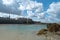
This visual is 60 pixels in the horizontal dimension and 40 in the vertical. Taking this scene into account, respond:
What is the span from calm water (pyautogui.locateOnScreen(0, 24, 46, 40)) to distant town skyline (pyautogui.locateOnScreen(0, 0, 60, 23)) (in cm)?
22

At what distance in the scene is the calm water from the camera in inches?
110

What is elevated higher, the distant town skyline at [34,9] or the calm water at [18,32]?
the distant town skyline at [34,9]

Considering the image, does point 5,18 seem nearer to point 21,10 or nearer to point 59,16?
point 21,10

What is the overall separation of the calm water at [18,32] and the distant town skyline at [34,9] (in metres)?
0.22

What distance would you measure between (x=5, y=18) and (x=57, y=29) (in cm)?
117

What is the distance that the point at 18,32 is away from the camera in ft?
9.36

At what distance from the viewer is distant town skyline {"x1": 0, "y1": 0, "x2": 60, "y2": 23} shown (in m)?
2.81

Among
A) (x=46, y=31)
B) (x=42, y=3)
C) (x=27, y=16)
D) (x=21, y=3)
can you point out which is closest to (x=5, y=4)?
(x=21, y=3)

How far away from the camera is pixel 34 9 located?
2.84 metres

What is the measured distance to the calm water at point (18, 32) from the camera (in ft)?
9.20

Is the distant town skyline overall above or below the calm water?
above

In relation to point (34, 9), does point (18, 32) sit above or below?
below

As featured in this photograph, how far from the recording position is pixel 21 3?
2.86m

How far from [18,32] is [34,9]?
2.04 feet
